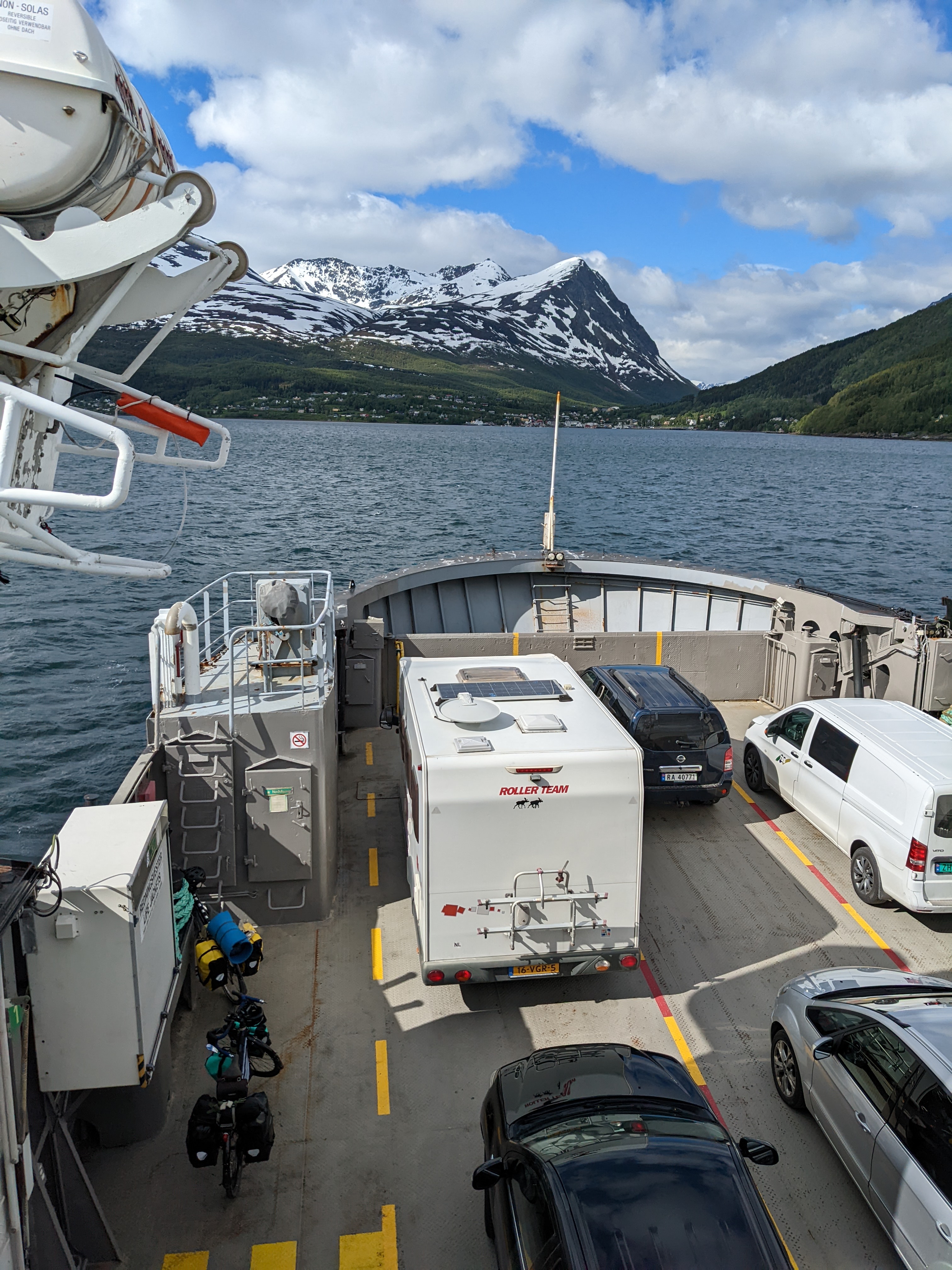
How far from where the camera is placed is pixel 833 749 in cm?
1070

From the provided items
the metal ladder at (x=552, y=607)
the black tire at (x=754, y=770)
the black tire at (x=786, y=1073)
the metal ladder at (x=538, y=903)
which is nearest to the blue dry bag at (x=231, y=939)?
the metal ladder at (x=538, y=903)

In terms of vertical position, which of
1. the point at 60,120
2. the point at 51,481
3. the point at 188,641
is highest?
the point at 60,120

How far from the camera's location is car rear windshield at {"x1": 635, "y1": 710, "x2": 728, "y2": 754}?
36.9 ft

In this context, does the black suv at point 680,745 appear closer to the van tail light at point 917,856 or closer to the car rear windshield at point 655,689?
the car rear windshield at point 655,689

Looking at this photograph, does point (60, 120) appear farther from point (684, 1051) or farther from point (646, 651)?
point (646, 651)

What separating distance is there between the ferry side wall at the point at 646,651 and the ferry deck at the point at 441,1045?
4.02 m

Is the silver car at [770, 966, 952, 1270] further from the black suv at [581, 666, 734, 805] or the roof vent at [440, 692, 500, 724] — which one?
the black suv at [581, 666, 734, 805]

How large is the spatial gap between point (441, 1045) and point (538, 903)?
65.4 inches

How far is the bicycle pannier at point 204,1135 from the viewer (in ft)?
19.1

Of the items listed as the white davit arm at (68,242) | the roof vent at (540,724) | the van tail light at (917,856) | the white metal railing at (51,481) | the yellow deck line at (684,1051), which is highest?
the white davit arm at (68,242)

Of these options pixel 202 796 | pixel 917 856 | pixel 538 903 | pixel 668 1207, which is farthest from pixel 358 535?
pixel 668 1207

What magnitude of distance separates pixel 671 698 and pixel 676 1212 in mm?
7816

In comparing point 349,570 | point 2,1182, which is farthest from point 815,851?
point 349,570

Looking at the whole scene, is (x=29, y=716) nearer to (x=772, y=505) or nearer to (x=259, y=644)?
(x=259, y=644)
